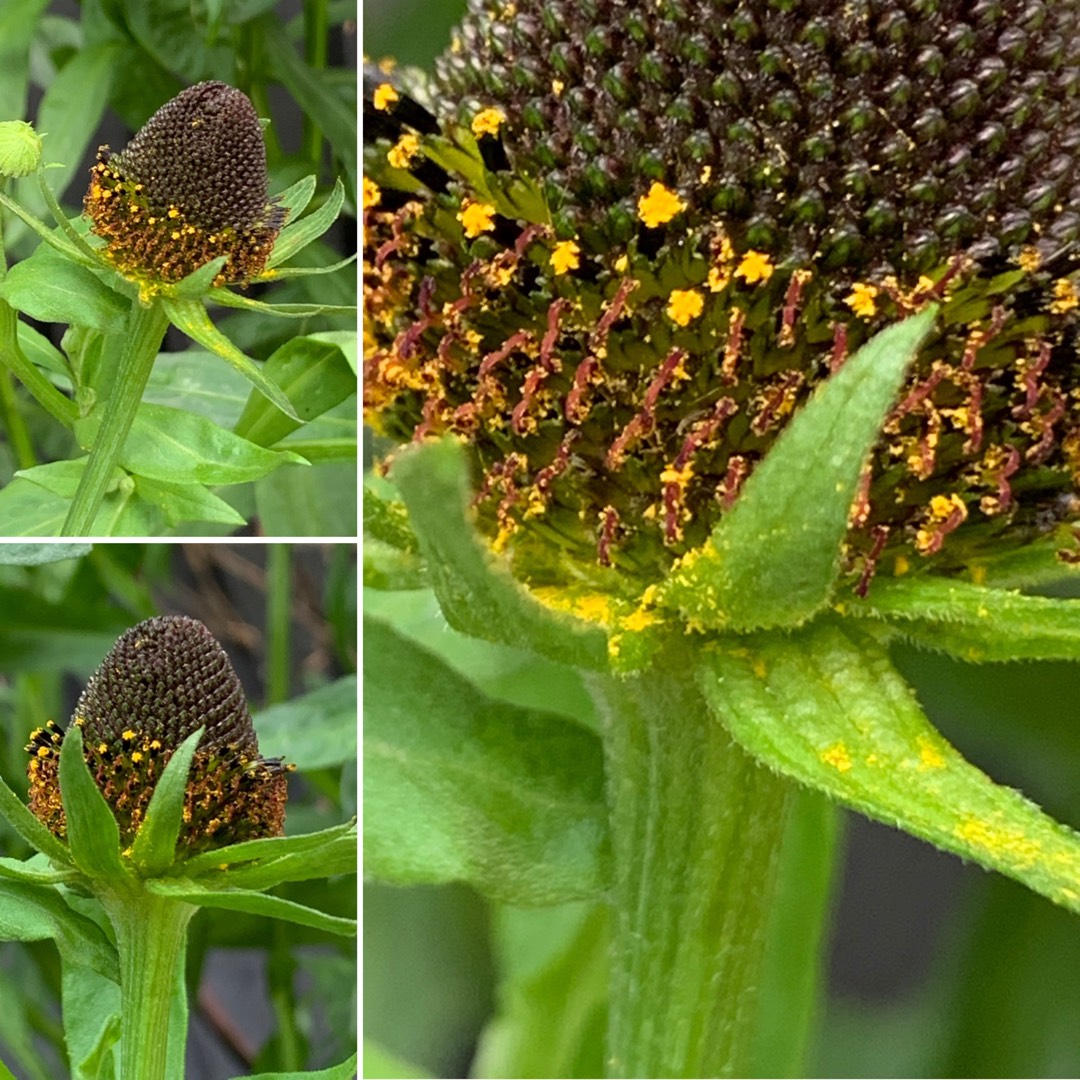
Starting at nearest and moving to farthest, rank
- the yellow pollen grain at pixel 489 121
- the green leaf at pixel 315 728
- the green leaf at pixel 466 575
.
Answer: the green leaf at pixel 466 575, the yellow pollen grain at pixel 489 121, the green leaf at pixel 315 728

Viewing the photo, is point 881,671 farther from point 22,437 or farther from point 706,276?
point 22,437

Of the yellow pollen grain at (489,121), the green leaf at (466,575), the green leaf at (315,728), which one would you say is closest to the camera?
the green leaf at (466,575)

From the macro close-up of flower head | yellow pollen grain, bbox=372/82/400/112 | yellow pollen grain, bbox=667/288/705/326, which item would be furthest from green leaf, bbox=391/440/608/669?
yellow pollen grain, bbox=372/82/400/112

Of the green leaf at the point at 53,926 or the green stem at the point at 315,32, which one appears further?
the green stem at the point at 315,32

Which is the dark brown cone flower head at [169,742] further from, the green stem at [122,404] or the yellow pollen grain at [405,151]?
the yellow pollen grain at [405,151]

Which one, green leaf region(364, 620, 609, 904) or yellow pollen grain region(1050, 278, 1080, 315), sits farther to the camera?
green leaf region(364, 620, 609, 904)

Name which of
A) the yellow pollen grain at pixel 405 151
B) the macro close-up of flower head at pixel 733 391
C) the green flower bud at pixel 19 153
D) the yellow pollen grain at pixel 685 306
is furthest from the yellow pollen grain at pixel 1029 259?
the green flower bud at pixel 19 153

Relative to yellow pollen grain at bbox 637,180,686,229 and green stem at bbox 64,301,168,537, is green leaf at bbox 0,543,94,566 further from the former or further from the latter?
yellow pollen grain at bbox 637,180,686,229

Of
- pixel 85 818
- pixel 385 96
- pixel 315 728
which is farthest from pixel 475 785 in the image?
pixel 385 96
